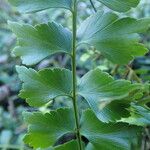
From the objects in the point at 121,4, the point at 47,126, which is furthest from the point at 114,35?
the point at 47,126

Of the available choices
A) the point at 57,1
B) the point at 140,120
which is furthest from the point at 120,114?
the point at 57,1

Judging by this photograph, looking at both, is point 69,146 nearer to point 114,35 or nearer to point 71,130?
point 71,130

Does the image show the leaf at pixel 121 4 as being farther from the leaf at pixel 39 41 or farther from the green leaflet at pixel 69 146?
the green leaflet at pixel 69 146

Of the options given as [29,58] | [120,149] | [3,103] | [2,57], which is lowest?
[3,103]

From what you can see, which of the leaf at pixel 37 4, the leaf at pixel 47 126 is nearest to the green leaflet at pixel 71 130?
the leaf at pixel 47 126

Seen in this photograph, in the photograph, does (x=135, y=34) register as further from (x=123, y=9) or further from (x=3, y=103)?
(x=3, y=103)
